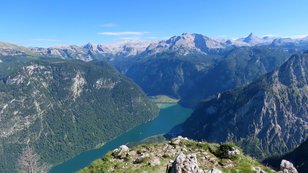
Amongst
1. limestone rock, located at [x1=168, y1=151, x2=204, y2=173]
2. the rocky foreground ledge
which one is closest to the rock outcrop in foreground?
the rocky foreground ledge

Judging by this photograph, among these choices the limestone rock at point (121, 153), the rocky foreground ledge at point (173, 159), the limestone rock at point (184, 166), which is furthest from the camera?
the limestone rock at point (121, 153)

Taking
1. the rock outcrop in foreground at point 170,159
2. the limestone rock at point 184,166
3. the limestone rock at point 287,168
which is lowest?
the limestone rock at point 287,168

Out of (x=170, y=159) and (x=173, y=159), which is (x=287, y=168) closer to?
(x=173, y=159)

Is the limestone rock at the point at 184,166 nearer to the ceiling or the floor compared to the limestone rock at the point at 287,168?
nearer to the ceiling

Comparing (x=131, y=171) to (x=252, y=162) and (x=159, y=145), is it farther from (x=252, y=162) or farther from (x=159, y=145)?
(x=252, y=162)

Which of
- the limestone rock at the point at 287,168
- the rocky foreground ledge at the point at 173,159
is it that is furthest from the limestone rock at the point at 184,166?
the limestone rock at the point at 287,168

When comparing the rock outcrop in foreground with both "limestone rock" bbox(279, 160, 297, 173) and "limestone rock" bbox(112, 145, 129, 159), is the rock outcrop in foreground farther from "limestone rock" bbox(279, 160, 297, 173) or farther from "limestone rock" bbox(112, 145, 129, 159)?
"limestone rock" bbox(279, 160, 297, 173)

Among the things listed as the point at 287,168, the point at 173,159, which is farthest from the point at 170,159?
the point at 287,168

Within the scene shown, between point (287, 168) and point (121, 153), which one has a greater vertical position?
point (121, 153)

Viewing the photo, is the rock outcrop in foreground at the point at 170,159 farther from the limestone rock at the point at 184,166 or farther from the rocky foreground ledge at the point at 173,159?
the limestone rock at the point at 184,166
